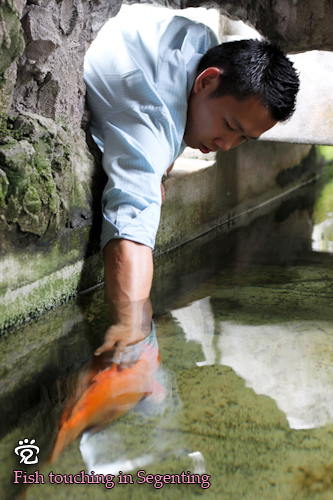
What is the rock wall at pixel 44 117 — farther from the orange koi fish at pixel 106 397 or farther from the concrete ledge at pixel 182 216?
the orange koi fish at pixel 106 397

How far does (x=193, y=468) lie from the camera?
0.82 meters

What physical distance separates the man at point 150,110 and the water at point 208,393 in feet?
0.65

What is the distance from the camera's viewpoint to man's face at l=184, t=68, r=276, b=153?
1.59m

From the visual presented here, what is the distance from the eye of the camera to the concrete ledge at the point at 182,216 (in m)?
1.39

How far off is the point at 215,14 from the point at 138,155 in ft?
5.21

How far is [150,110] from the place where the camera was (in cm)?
158

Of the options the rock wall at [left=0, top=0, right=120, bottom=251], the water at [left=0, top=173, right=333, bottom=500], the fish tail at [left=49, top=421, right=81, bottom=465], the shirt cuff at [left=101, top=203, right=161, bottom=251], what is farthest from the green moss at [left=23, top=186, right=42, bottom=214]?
the fish tail at [left=49, top=421, right=81, bottom=465]

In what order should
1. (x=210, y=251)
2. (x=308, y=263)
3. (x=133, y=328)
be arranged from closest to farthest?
(x=133, y=328) → (x=308, y=263) → (x=210, y=251)

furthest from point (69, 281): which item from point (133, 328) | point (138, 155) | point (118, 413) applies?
point (118, 413)

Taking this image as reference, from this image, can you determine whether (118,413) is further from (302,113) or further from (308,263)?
(302,113)

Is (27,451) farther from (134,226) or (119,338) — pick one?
(134,226)

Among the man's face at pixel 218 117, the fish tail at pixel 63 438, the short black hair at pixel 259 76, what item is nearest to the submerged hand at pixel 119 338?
the fish tail at pixel 63 438

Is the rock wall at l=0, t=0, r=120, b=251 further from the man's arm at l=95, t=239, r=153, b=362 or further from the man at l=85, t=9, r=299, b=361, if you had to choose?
the man's arm at l=95, t=239, r=153, b=362

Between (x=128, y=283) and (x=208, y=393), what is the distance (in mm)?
477
